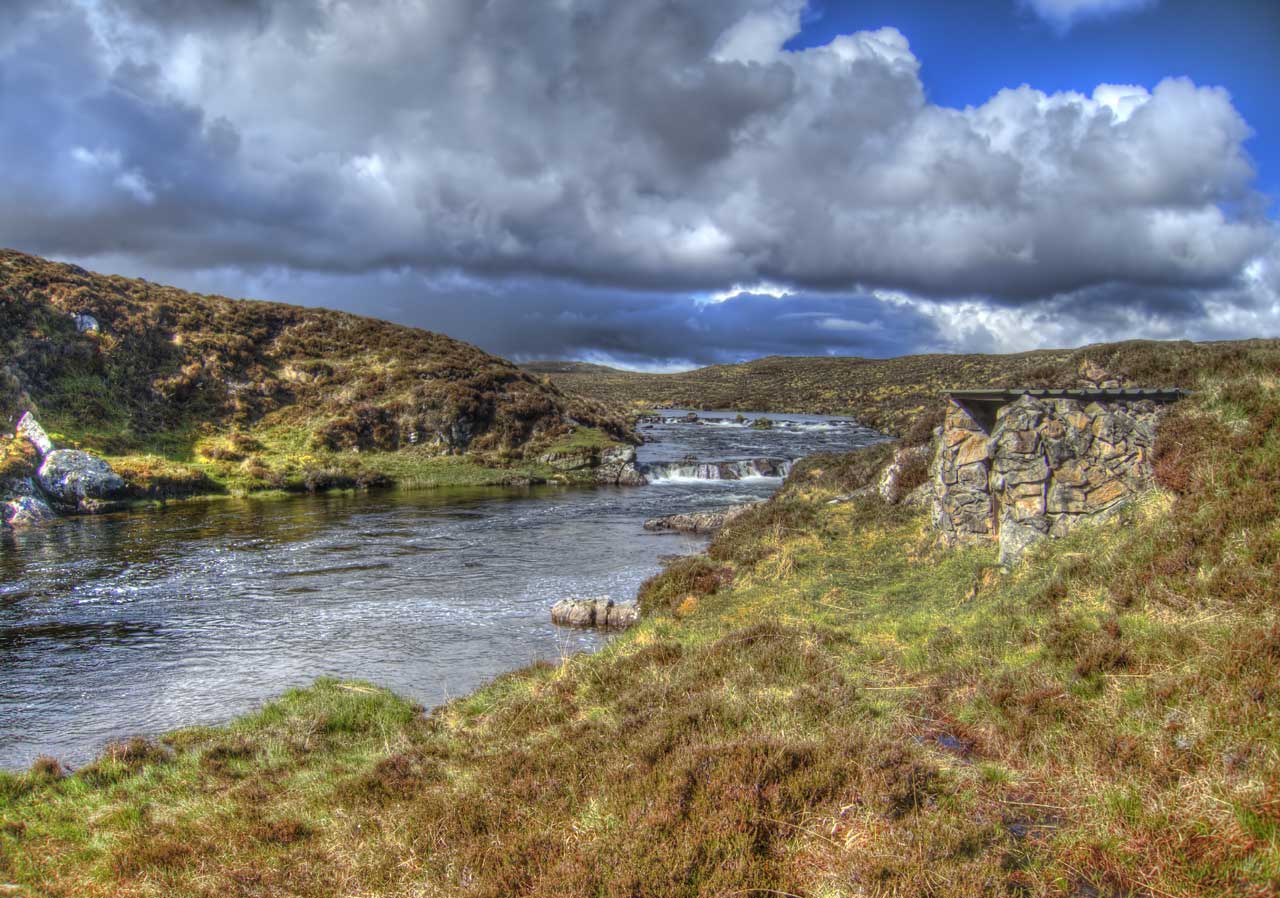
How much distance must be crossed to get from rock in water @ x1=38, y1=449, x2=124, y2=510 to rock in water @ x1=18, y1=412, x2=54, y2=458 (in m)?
0.55

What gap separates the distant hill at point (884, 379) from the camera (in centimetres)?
1392

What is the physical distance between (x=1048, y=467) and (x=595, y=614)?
33.4ft

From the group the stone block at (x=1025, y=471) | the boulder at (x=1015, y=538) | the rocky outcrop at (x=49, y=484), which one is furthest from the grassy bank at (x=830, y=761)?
the rocky outcrop at (x=49, y=484)

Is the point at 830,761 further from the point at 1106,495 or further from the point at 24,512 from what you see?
the point at 24,512

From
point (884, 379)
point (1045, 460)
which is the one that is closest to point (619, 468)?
point (1045, 460)

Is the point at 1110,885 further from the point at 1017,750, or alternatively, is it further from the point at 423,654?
the point at 423,654

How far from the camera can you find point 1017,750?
6.44 meters

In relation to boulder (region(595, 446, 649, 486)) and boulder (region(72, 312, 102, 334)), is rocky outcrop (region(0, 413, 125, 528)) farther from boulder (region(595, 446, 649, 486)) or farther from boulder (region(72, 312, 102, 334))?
boulder (region(595, 446, 649, 486))

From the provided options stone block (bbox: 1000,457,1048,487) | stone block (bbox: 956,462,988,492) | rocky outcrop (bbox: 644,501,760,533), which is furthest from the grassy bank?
rocky outcrop (bbox: 644,501,760,533)

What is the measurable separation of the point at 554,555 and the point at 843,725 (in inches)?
713

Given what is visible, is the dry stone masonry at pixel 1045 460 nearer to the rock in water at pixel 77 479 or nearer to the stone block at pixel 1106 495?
the stone block at pixel 1106 495

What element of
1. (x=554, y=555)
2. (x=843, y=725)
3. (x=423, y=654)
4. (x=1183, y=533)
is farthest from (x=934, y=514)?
(x=554, y=555)

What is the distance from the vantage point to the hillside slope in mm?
39375

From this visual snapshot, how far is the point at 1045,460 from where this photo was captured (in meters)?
12.3
